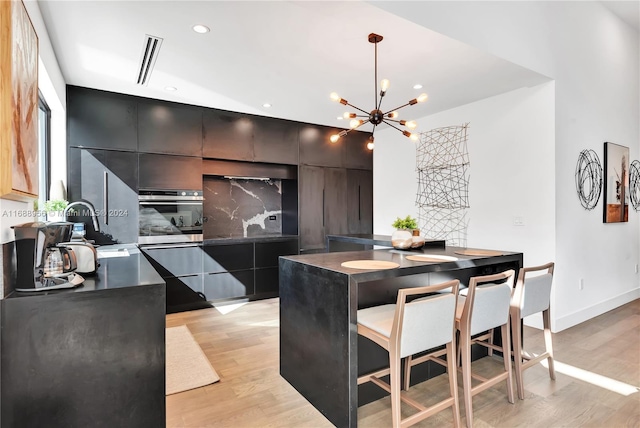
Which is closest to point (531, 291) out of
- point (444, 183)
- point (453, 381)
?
point (453, 381)

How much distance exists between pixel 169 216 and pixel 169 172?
0.53 metres

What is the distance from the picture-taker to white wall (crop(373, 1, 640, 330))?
293 centimetres

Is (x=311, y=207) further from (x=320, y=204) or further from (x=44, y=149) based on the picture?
(x=44, y=149)

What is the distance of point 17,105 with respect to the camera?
149cm

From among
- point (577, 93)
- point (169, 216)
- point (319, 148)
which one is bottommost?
point (169, 216)

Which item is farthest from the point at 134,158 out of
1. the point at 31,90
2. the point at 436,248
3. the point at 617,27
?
the point at 617,27

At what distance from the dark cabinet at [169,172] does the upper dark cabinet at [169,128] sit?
0.08m

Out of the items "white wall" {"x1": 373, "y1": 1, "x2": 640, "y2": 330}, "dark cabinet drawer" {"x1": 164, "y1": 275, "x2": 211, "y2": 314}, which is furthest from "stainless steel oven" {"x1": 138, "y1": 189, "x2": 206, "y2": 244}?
"white wall" {"x1": 373, "y1": 1, "x2": 640, "y2": 330}

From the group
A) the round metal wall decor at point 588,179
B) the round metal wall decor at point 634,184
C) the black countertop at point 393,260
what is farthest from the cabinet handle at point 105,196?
the round metal wall decor at point 634,184

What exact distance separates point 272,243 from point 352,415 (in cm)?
315

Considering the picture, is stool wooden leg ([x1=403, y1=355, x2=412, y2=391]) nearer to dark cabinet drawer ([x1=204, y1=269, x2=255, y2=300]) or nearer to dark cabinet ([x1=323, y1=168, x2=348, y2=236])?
dark cabinet drawer ([x1=204, y1=269, x2=255, y2=300])

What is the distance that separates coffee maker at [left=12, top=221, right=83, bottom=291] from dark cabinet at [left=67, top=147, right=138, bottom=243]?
8.10ft

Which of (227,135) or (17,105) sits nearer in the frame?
(17,105)

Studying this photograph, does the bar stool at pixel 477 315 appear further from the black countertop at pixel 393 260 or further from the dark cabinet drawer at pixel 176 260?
the dark cabinet drawer at pixel 176 260
